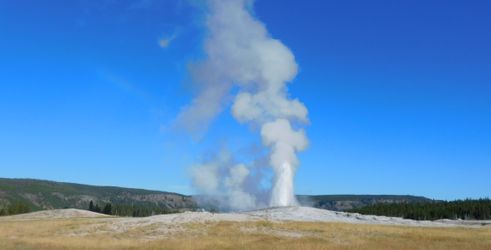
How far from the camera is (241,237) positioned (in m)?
47.3

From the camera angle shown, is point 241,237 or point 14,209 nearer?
point 241,237

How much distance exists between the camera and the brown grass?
1599 inches

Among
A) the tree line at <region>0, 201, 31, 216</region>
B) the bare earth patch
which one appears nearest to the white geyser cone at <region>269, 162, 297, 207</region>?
the bare earth patch

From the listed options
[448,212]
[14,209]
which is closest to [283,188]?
[448,212]

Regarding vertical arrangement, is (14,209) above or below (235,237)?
above

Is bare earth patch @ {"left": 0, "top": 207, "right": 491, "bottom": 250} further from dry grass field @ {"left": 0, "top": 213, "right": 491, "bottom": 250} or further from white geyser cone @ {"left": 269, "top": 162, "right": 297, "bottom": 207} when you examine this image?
white geyser cone @ {"left": 269, "top": 162, "right": 297, "bottom": 207}

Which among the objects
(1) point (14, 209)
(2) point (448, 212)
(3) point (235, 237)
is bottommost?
(3) point (235, 237)

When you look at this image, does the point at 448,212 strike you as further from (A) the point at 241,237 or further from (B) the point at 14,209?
(A) the point at 241,237

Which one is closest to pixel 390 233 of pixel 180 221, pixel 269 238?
pixel 269 238

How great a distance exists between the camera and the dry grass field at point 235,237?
40719mm

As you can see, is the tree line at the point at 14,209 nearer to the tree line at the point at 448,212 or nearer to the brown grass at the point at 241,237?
the brown grass at the point at 241,237

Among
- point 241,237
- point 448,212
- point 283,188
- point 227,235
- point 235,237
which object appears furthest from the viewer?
point 448,212

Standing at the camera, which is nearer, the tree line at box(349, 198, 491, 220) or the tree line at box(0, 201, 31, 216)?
the tree line at box(349, 198, 491, 220)

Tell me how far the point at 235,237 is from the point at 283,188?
75.0 metres
